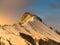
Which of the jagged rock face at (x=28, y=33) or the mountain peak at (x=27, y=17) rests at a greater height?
the mountain peak at (x=27, y=17)

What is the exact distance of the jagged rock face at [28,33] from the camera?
31.4 m

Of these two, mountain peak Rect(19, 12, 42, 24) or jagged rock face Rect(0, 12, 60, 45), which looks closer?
jagged rock face Rect(0, 12, 60, 45)

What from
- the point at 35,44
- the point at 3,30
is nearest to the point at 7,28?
the point at 3,30

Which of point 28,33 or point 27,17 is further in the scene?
point 27,17

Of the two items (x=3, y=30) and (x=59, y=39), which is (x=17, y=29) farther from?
(x=59, y=39)

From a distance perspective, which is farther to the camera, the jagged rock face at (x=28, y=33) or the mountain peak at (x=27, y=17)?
the mountain peak at (x=27, y=17)

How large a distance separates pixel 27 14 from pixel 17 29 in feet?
14.1

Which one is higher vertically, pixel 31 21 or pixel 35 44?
pixel 31 21

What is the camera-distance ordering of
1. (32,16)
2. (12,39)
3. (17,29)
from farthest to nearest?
(32,16)
(17,29)
(12,39)

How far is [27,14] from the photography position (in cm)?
3741

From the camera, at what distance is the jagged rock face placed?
31.4 metres

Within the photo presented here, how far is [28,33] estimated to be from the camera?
1304 inches

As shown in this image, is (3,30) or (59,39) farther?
(59,39)

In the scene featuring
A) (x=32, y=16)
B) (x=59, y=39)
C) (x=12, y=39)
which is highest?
(x=32, y=16)
